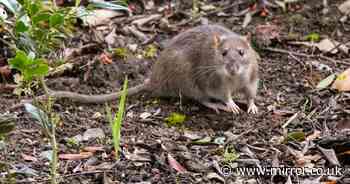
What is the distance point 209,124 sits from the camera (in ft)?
19.6

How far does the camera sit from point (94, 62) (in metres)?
6.87

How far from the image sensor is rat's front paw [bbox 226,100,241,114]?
632cm

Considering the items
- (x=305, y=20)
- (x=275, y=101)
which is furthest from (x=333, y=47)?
(x=275, y=101)

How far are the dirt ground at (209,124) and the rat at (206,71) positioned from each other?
0.38 feet

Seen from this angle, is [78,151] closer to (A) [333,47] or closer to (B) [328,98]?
(B) [328,98]

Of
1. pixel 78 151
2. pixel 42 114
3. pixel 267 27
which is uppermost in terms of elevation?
pixel 267 27

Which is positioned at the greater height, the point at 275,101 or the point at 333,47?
the point at 333,47

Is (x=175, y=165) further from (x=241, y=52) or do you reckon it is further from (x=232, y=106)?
(x=241, y=52)

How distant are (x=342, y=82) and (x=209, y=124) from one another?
4.26 ft

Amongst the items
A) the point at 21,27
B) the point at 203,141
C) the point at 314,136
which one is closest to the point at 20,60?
the point at 21,27

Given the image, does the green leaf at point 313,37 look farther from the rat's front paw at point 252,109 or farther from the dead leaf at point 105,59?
the dead leaf at point 105,59

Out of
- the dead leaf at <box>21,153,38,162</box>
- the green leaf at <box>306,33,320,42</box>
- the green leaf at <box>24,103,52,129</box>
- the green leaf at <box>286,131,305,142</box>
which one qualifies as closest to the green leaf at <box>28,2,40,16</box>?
the green leaf at <box>24,103,52,129</box>

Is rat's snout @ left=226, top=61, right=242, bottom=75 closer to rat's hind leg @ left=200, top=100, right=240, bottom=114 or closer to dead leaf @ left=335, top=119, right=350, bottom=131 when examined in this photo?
rat's hind leg @ left=200, top=100, right=240, bottom=114

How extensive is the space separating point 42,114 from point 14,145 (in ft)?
4.51
